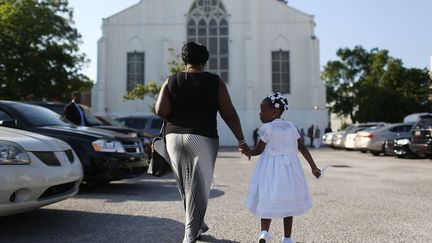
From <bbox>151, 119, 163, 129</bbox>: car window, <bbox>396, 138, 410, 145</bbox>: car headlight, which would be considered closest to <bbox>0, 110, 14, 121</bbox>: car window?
<bbox>151, 119, 163, 129</bbox>: car window

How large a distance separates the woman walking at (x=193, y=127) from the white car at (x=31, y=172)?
157 cm

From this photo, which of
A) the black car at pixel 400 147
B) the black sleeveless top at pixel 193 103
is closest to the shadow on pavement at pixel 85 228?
the black sleeveless top at pixel 193 103

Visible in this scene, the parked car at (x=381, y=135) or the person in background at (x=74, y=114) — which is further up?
the person in background at (x=74, y=114)

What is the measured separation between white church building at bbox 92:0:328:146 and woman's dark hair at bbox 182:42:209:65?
123 ft

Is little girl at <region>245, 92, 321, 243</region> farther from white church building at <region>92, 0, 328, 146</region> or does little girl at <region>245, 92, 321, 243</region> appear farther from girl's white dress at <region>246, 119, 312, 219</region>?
white church building at <region>92, 0, 328, 146</region>

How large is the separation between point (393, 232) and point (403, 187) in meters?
4.17

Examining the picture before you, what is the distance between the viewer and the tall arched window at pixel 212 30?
42594 millimetres

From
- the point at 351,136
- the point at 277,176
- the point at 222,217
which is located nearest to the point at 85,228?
the point at 222,217

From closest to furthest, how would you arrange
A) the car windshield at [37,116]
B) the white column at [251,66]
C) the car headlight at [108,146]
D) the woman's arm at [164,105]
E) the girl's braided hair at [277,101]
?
the woman's arm at [164,105] < the girl's braided hair at [277,101] < the car windshield at [37,116] < the car headlight at [108,146] < the white column at [251,66]

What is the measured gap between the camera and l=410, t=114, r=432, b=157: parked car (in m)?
15.5

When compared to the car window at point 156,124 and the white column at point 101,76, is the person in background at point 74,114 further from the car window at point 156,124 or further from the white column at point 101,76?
the white column at point 101,76

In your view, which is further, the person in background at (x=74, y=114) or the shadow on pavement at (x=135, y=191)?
the person in background at (x=74, y=114)

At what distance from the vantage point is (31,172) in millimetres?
5098

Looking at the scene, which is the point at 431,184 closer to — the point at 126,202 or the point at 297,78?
the point at 126,202
